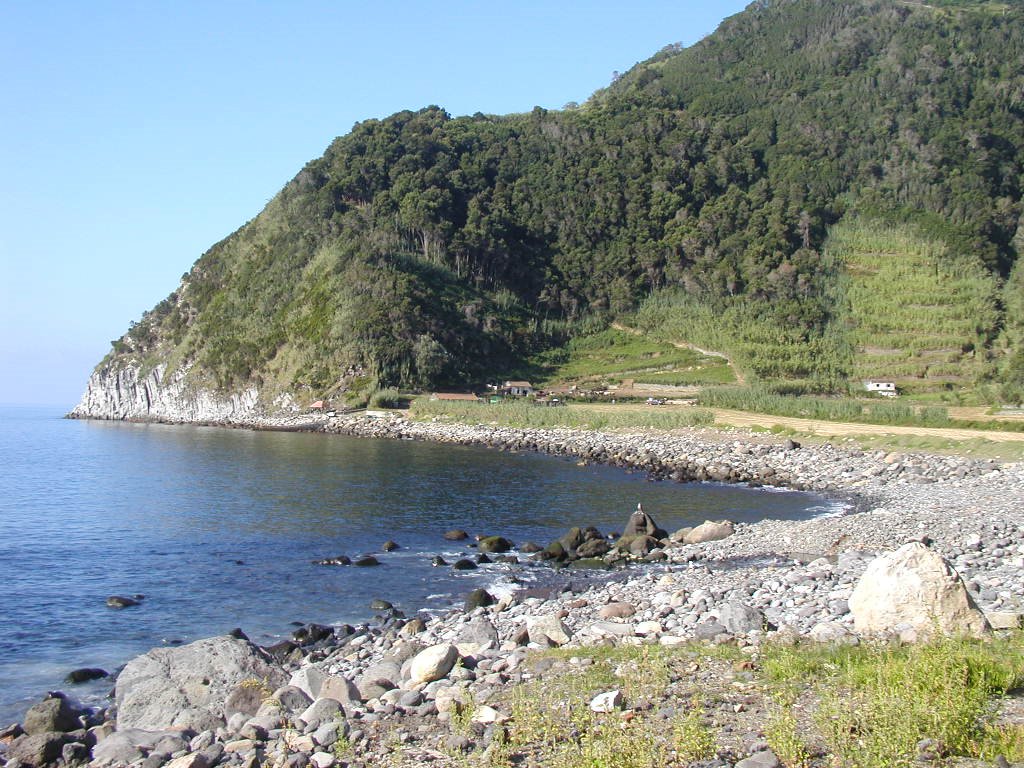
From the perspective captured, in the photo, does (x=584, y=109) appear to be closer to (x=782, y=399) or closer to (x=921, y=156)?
(x=921, y=156)

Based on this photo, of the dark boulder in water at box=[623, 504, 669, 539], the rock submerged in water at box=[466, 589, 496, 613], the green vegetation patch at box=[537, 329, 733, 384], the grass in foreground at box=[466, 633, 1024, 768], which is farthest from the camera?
the green vegetation patch at box=[537, 329, 733, 384]

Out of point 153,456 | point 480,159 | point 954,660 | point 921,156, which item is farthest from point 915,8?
point 954,660

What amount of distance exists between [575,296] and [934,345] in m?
51.3

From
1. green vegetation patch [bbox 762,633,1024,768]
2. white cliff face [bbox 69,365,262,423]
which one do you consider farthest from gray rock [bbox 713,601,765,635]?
white cliff face [bbox 69,365,262,423]

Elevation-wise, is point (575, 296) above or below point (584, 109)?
below

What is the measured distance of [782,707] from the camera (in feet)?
28.2

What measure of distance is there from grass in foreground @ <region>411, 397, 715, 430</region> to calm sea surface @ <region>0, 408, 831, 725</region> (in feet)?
34.2

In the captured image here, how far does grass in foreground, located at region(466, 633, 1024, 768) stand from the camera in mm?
7723

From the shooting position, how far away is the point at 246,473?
49062mm

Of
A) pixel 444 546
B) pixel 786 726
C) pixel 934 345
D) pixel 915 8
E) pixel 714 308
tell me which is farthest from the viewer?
pixel 915 8

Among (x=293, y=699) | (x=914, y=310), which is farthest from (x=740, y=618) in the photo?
(x=914, y=310)

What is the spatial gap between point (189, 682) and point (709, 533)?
55.9 feet

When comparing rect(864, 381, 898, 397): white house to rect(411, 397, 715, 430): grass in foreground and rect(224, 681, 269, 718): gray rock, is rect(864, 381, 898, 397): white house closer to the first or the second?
rect(411, 397, 715, 430): grass in foreground

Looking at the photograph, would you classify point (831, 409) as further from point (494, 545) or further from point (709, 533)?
point (494, 545)
